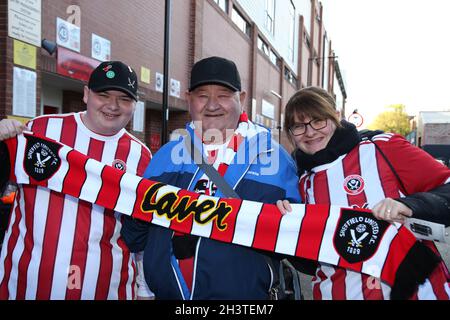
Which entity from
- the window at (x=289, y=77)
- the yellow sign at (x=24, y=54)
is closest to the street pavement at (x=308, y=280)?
the yellow sign at (x=24, y=54)

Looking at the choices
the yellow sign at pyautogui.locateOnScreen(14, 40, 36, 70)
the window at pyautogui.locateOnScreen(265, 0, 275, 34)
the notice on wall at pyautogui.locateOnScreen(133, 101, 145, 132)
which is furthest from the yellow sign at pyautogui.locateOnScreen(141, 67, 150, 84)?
the window at pyautogui.locateOnScreen(265, 0, 275, 34)

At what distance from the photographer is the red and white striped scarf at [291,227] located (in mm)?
1973

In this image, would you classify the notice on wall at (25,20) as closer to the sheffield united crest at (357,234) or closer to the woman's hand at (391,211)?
the sheffield united crest at (357,234)

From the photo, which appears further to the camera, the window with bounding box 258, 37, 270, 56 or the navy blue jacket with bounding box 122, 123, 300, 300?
the window with bounding box 258, 37, 270, 56

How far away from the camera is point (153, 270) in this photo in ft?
6.48

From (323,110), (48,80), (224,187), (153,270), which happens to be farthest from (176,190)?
(48,80)

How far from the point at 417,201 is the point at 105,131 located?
189cm

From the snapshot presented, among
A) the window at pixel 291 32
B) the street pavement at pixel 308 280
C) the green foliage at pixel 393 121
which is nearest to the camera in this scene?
the street pavement at pixel 308 280

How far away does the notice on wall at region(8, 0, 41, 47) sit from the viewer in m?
5.05

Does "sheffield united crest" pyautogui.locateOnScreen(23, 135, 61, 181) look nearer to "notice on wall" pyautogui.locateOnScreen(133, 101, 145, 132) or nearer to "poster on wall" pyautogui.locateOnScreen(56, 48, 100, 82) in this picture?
"poster on wall" pyautogui.locateOnScreen(56, 48, 100, 82)

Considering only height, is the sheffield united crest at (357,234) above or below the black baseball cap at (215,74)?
below

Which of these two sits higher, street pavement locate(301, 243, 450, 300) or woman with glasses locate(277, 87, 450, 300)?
woman with glasses locate(277, 87, 450, 300)

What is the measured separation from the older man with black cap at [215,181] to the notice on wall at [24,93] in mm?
3833
